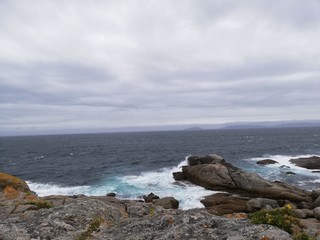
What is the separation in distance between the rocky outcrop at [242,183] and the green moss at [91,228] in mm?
34501

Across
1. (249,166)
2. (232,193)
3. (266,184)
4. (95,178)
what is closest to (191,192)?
(232,193)

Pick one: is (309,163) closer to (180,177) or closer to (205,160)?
(205,160)

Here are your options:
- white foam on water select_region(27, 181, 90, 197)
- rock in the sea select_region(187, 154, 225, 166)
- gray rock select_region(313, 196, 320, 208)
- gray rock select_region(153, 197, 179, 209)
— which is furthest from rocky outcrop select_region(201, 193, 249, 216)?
white foam on water select_region(27, 181, 90, 197)

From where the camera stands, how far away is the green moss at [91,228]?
27.5ft

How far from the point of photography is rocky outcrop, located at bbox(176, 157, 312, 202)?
37378 mm

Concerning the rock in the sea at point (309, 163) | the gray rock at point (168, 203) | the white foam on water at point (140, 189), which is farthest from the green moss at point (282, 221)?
the rock in the sea at point (309, 163)

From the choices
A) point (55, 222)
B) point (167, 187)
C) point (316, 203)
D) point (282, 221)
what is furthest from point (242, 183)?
point (55, 222)

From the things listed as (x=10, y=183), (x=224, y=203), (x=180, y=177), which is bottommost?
(x=224, y=203)

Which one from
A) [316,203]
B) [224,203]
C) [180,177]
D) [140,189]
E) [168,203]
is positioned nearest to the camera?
[316,203]

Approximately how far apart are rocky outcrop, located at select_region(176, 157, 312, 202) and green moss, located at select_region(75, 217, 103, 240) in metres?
34.5

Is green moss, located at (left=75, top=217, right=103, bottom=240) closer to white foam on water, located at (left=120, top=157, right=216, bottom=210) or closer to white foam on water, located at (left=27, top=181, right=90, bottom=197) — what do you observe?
white foam on water, located at (left=120, top=157, right=216, bottom=210)

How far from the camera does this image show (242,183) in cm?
4081

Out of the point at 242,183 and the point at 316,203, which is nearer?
the point at 316,203

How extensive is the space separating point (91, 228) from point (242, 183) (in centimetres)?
3590
